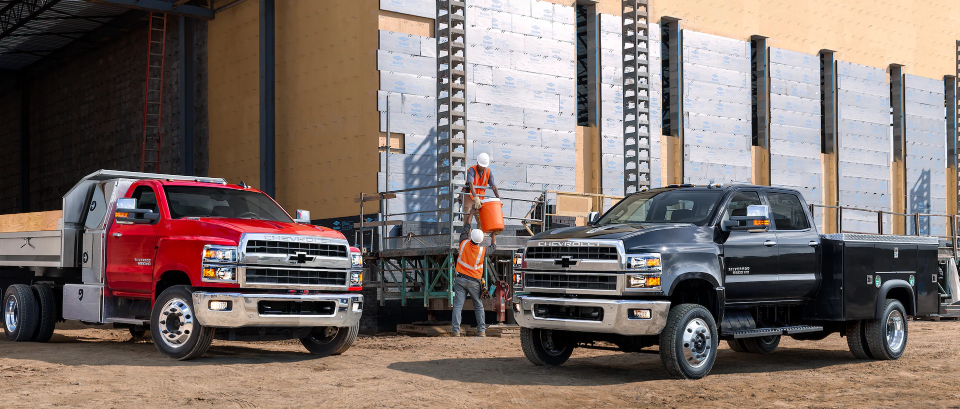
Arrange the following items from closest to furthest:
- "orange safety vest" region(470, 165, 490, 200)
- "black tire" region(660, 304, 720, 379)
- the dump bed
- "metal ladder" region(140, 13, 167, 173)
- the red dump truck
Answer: "black tire" region(660, 304, 720, 379) → the red dump truck → the dump bed → "orange safety vest" region(470, 165, 490, 200) → "metal ladder" region(140, 13, 167, 173)

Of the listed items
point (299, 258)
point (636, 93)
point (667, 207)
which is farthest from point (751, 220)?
point (636, 93)

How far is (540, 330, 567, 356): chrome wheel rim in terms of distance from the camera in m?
11.7

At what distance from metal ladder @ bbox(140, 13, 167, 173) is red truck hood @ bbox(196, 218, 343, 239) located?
63.0ft

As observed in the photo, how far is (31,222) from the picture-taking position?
1466cm

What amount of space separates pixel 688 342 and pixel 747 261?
1.30 metres

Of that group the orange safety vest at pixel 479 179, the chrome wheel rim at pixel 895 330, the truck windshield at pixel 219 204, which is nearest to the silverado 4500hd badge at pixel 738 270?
the chrome wheel rim at pixel 895 330

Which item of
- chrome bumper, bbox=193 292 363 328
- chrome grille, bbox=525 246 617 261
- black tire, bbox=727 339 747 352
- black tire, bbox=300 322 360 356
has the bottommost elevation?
black tire, bbox=727 339 747 352

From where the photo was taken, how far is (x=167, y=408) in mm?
8570

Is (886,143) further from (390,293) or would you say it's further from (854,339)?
(854,339)

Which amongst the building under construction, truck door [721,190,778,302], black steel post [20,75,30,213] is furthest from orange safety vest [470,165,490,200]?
black steel post [20,75,30,213]

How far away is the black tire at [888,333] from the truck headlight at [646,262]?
12.9ft

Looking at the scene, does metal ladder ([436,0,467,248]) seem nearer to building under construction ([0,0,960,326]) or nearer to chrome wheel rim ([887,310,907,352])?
building under construction ([0,0,960,326])

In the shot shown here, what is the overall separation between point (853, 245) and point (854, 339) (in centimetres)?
141

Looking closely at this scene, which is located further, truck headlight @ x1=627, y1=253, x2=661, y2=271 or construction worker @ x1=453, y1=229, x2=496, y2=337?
construction worker @ x1=453, y1=229, x2=496, y2=337
